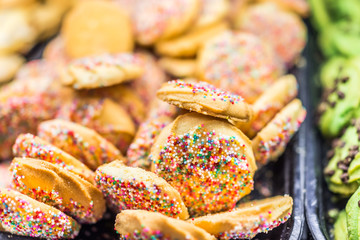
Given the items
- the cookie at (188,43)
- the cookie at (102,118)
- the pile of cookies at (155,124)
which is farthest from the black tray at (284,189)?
the cookie at (188,43)

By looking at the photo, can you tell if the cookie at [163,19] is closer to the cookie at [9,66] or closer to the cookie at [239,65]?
the cookie at [239,65]

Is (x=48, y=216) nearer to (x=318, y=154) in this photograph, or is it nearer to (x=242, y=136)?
(x=242, y=136)

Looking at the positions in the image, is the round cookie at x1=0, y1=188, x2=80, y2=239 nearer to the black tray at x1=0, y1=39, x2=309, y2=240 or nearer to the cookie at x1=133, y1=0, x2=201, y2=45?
the black tray at x1=0, y1=39, x2=309, y2=240

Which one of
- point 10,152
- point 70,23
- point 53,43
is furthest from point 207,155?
point 53,43

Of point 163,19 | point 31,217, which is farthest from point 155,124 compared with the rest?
point 163,19

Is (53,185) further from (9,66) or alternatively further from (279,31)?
(279,31)

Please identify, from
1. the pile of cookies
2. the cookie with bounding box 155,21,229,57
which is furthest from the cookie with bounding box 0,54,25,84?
the cookie with bounding box 155,21,229,57
